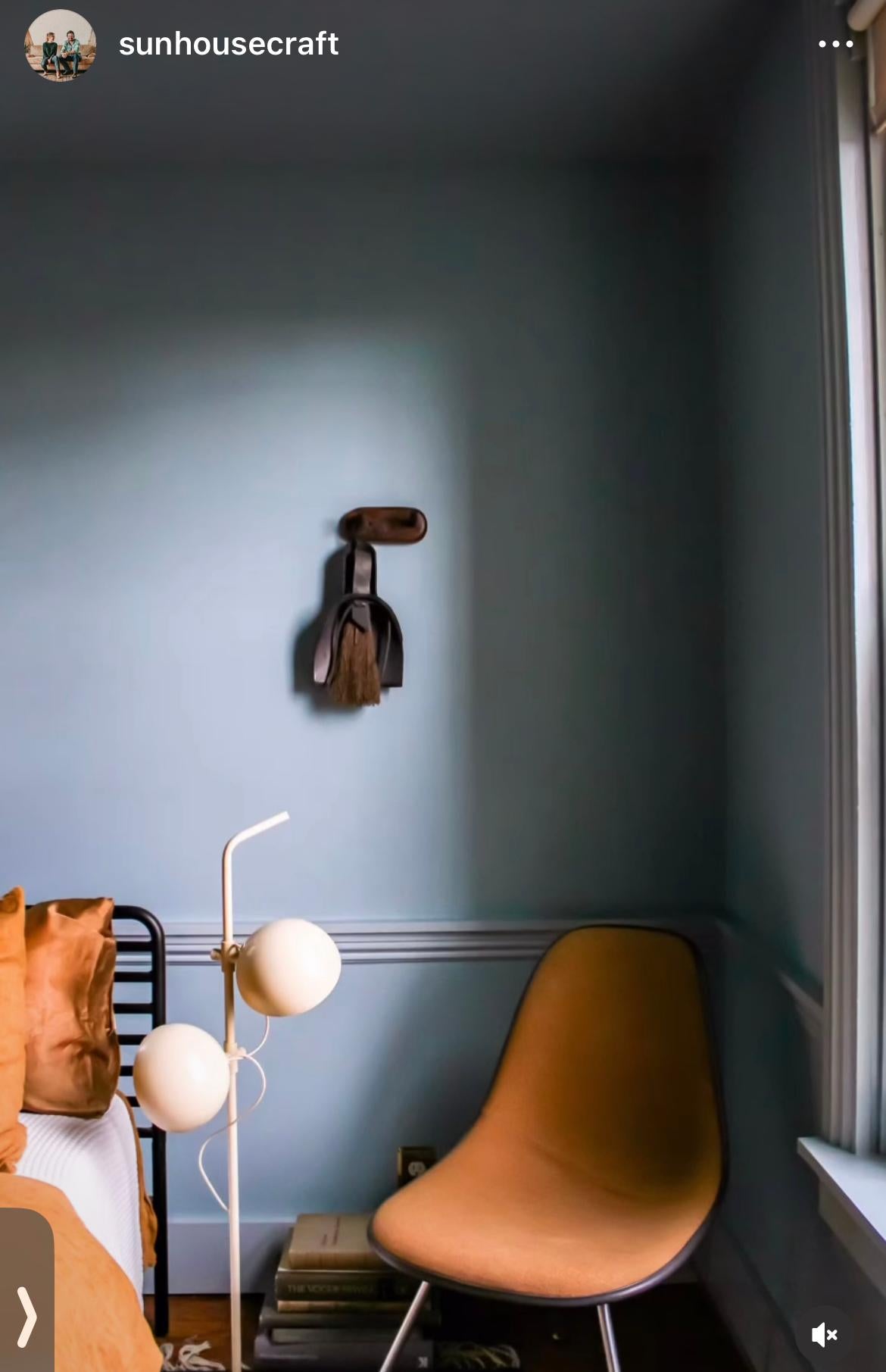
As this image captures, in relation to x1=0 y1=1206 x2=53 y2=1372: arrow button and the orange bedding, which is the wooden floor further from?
x1=0 y1=1206 x2=53 y2=1372: arrow button

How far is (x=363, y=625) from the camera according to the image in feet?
7.66

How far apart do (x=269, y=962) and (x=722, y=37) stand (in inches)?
76.8

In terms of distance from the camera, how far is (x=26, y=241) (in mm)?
2426

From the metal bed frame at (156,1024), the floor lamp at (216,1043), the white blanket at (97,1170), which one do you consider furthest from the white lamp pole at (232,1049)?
the metal bed frame at (156,1024)

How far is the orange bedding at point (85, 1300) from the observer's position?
4.41ft

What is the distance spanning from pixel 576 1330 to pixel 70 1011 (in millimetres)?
1259

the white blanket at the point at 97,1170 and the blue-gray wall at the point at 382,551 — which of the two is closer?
the white blanket at the point at 97,1170

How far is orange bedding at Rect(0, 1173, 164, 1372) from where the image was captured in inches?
52.9

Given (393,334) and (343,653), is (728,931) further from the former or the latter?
(393,334)

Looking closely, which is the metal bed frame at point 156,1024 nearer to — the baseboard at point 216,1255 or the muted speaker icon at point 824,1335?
the baseboard at point 216,1255

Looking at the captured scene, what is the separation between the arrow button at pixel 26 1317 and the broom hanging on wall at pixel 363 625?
130cm

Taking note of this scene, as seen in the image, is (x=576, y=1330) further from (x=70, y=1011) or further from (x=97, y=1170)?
(x=70, y=1011)

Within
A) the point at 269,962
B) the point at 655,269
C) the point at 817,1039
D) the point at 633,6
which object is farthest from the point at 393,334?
the point at 817,1039

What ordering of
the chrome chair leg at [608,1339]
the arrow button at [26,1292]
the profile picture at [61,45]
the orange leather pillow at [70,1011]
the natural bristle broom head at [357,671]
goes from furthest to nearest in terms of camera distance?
the natural bristle broom head at [357,671]
the profile picture at [61,45]
the orange leather pillow at [70,1011]
the chrome chair leg at [608,1339]
the arrow button at [26,1292]
